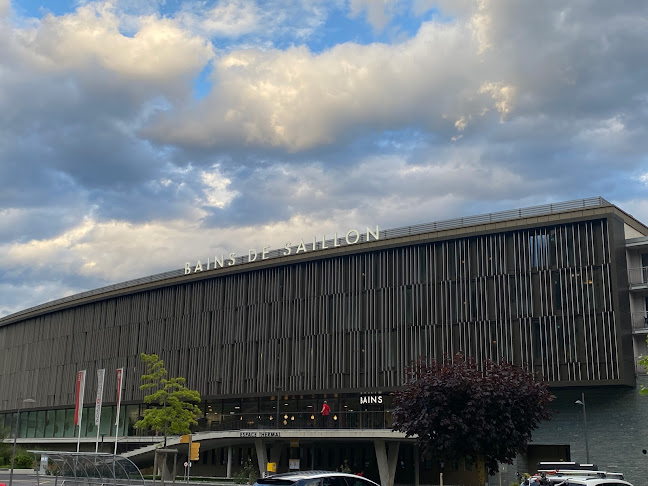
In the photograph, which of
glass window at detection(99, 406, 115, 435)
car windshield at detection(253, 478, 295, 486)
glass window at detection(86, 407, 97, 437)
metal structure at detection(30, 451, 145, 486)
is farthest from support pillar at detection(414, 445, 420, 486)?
car windshield at detection(253, 478, 295, 486)

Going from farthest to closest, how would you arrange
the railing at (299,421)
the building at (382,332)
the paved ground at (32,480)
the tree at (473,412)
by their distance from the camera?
the railing at (299,421)
the building at (382,332)
the paved ground at (32,480)
the tree at (473,412)

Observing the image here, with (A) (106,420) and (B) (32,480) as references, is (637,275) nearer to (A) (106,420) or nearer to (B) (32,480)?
(B) (32,480)

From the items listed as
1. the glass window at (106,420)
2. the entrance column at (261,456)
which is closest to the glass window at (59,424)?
the glass window at (106,420)

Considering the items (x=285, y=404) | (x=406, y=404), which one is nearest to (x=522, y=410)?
(x=406, y=404)

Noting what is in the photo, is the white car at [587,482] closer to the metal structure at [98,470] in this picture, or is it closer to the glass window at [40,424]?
the metal structure at [98,470]

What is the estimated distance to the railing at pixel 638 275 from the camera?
214 ft

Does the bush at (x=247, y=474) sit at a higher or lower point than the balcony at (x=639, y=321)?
lower

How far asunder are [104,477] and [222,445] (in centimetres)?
4464

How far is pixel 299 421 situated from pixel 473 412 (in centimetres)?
4166

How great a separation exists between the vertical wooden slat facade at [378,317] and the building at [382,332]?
126mm

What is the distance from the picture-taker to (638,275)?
215 feet

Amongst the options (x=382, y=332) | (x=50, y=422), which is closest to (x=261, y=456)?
(x=382, y=332)

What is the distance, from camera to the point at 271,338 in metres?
81.8

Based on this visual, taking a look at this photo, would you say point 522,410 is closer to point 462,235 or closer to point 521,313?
point 521,313
